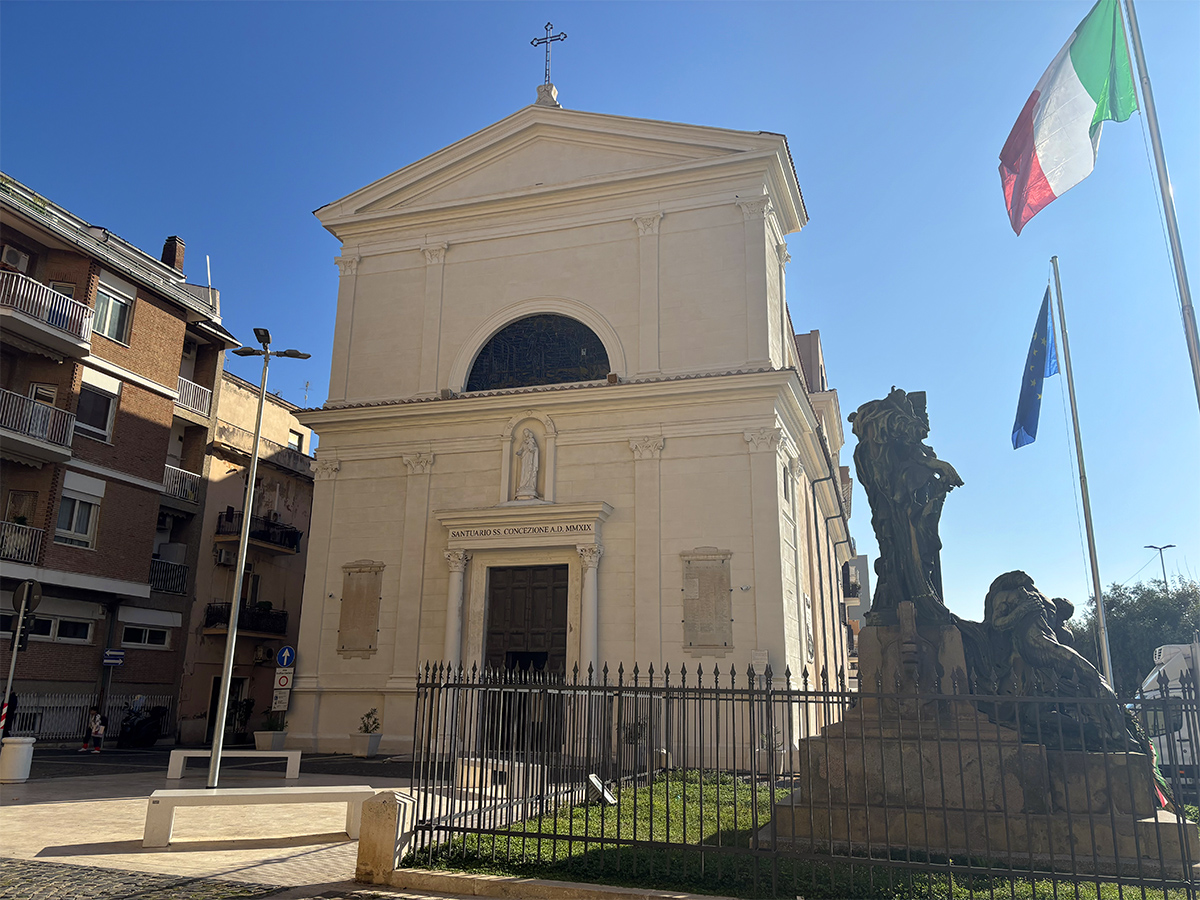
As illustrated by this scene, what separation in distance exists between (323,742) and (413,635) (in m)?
3.41

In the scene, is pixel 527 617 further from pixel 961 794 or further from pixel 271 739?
pixel 961 794

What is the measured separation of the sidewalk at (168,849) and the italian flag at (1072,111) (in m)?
11.5

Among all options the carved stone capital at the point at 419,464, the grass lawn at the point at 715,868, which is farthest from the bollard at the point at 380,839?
the carved stone capital at the point at 419,464

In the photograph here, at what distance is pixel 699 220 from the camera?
22719 mm

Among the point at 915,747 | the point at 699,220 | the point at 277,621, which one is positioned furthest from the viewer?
the point at 277,621

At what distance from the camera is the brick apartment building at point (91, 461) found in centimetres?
2319

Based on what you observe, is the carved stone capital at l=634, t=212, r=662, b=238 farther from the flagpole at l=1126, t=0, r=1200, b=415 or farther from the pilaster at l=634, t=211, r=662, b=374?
the flagpole at l=1126, t=0, r=1200, b=415

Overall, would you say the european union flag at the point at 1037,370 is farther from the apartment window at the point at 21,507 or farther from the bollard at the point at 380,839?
the apartment window at the point at 21,507

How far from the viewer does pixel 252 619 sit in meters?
30.2

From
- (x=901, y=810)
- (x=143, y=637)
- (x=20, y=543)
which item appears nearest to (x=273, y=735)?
(x=20, y=543)

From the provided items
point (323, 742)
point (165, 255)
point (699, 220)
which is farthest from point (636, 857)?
point (165, 255)

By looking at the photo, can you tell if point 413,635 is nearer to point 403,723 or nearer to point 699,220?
point 403,723

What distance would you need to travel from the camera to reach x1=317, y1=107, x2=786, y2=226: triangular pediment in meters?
23.0

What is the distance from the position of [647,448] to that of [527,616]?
4.92 meters
